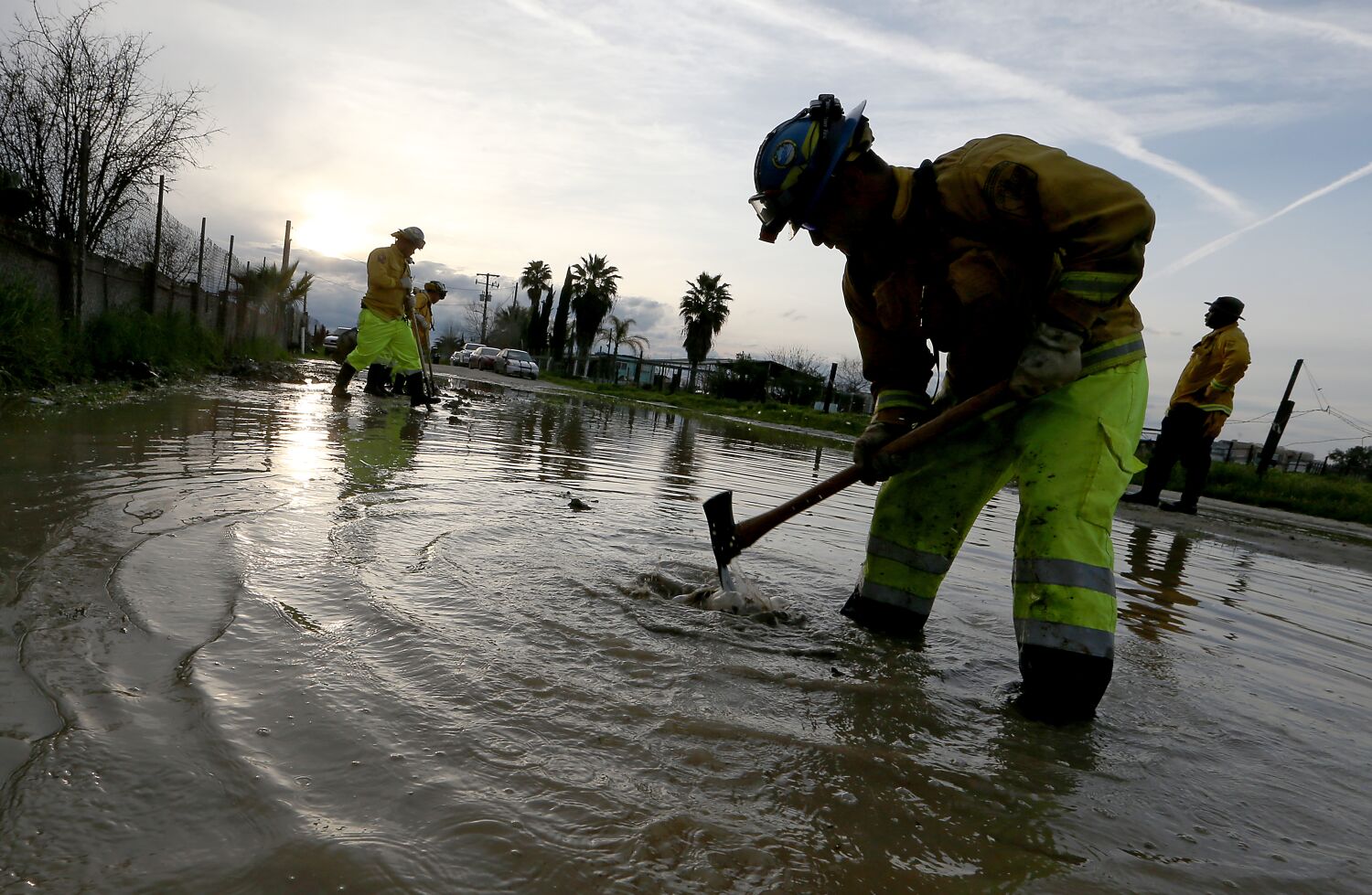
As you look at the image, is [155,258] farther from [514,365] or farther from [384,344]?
[514,365]

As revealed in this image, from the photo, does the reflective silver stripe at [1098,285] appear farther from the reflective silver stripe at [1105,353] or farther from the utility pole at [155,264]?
the utility pole at [155,264]

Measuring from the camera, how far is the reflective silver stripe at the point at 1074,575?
2.28 metres

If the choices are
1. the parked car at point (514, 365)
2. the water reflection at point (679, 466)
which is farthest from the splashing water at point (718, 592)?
the parked car at point (514, 365)

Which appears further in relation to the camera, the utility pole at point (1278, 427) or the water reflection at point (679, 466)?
the utility pole at point (1278, 427)

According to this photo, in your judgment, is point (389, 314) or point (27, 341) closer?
point (27, 341)

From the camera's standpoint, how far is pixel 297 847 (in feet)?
4.04

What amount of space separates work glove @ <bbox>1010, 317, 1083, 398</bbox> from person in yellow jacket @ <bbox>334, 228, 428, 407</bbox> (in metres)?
8.72

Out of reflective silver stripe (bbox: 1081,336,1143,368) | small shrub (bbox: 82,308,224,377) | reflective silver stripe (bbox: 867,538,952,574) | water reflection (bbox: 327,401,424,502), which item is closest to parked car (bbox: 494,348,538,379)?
small shrub (bbox: 82,308,224,377)

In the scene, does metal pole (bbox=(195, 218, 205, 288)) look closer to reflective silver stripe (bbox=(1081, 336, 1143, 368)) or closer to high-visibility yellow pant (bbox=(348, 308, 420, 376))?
high-visibility yellow pant (bbox=(348, 308, 420, 376))

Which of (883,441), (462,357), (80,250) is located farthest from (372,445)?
(462,357)

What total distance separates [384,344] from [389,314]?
374mm

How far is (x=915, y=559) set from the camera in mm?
2873

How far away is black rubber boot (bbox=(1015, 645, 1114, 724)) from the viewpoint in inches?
87.5

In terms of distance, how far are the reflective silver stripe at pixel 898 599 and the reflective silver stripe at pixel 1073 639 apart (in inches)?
23.4
